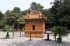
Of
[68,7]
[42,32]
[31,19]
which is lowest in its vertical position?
[42,32]

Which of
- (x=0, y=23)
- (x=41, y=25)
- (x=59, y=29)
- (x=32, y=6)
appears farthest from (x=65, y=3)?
(x=32, y=6)

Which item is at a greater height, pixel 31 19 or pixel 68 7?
pixel 68 7

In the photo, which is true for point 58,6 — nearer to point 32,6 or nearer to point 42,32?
point 42,32

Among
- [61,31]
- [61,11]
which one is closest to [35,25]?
[61,31]

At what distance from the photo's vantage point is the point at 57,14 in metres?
31.0

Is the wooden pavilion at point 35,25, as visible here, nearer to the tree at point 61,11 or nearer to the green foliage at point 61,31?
the green foliage at point 61,31

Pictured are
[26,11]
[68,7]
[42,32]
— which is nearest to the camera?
[42,32]

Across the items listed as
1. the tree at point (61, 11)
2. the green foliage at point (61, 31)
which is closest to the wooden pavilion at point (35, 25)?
the green foliage at point (61, 31)

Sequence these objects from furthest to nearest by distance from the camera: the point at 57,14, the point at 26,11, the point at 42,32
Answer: the point at 26,11 < the point at 57,14 < the point at 42,32

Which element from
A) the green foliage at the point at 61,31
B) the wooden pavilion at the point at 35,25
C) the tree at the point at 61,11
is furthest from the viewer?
the tree at the point at 61,11

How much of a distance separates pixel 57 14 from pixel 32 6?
2233 cm

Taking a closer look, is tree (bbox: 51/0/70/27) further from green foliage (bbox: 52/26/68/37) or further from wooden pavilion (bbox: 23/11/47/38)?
green foliage (bbox: 52/26/68/37)

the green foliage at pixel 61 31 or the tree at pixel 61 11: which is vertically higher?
the tree at pixel 61 11

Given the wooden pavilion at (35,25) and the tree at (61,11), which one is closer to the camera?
the wooden pavilion at (35,25)
